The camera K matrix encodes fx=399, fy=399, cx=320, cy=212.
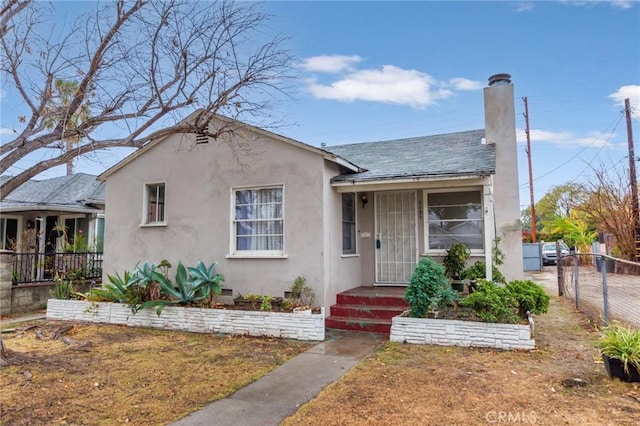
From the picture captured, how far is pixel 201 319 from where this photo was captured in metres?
8.16

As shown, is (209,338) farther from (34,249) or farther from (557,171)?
(557,171)

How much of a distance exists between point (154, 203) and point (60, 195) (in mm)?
7296

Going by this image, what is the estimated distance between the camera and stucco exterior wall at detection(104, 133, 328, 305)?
28.0ft

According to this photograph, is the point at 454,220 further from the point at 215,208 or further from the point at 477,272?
the point at 215,208

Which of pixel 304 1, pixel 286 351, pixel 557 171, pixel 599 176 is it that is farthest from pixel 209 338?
pixel 557 171

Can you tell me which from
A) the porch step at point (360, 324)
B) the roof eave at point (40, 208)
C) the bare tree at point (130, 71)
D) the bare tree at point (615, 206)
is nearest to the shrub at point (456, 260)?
the porch step at point (360, 324)

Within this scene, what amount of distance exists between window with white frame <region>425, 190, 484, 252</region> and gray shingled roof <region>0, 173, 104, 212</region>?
1099 centimetres

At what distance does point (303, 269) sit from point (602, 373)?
207 inches

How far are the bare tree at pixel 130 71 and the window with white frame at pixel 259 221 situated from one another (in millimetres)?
1791

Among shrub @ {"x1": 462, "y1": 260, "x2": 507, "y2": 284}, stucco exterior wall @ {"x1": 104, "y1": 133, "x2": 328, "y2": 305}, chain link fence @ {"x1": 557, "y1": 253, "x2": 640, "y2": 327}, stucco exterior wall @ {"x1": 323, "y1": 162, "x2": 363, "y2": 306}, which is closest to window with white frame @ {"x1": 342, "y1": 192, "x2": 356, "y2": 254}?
stucco exterior wall @ {"x1": 323, "y1": 162, "x2": 363, "y2": 306}

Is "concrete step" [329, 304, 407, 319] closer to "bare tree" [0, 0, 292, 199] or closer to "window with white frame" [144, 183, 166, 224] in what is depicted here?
"bare tree" [0, 0, 292, 199]

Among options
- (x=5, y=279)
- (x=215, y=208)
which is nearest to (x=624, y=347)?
(x=215, y=208)

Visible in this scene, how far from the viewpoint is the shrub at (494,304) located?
6.42m

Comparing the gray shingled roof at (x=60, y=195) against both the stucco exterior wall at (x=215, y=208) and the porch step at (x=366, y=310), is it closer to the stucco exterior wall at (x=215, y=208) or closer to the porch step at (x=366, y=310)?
the stucco exterior wall at (x=215, y=208)
